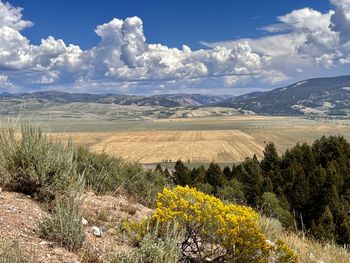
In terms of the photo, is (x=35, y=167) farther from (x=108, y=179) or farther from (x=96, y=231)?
(x=108, y=179)

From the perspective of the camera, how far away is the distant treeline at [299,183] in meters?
41.0

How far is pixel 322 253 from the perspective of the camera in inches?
377

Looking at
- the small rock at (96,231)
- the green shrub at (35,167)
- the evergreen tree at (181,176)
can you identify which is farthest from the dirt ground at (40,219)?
the evergreen tree at (181,176)

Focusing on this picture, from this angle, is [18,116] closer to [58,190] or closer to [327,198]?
[58,190]

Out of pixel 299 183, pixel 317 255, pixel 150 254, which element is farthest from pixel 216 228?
pixel 299 183

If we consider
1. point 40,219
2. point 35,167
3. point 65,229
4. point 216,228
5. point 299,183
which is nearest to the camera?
point 65,229

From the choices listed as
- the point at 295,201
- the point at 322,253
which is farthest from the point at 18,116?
the point at 295,201

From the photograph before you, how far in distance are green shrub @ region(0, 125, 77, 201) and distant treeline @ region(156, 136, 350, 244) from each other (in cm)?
2925

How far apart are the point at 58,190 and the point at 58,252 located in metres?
2.21

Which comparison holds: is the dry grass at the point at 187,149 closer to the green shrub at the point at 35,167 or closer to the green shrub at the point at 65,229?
the green shrub at the point at 35,167

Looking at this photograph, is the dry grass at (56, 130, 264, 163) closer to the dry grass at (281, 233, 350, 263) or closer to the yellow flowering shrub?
the dry grass at (281, 233, 350, 263)

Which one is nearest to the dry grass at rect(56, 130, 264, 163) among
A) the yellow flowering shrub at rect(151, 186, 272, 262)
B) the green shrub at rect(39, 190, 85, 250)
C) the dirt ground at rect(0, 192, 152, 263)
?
the dirt ground at rect(0, 192, 152, 263)

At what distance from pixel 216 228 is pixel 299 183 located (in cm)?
4610

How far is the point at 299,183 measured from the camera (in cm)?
4978
